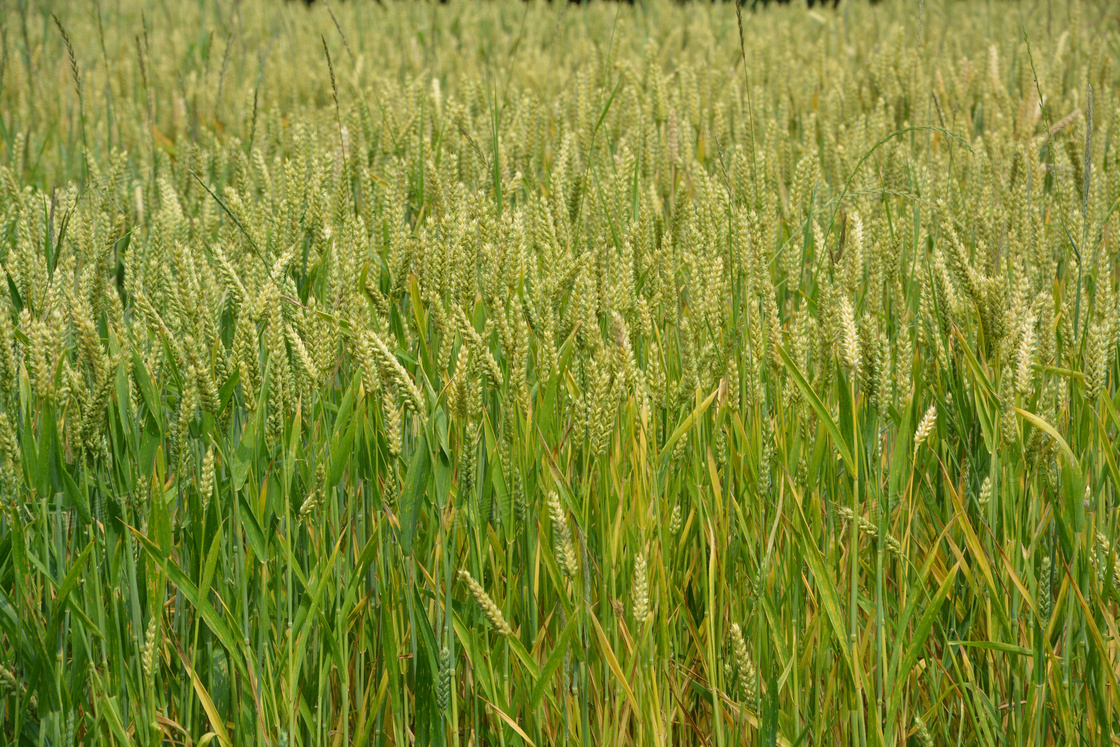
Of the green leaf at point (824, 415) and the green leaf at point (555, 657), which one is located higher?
the green leaf at point (824, 415)

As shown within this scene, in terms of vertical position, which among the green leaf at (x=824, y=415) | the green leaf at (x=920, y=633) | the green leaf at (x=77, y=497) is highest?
the green leaf at (x=824, y=415)

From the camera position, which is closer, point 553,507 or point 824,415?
point 553,507

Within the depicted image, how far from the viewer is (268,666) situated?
0.91 m

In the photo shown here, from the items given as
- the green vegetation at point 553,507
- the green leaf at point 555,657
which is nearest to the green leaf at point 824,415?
the green vegetation at point 553,507

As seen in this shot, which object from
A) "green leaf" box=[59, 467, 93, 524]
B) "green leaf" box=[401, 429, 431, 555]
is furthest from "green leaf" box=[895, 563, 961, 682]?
"green leaf" box=[59, 467, 93, 524]

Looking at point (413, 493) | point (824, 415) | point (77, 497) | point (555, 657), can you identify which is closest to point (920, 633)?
point (824, 415)

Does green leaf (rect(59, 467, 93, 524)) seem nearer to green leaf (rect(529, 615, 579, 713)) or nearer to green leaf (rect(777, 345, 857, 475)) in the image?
green leaf (rect(529, 615, 579, 713))

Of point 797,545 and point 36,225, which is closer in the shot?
point 797,545

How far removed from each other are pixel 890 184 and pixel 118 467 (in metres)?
1.51

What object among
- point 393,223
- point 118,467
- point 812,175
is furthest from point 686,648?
point 812,175

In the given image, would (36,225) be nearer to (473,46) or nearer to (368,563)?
(368,563)

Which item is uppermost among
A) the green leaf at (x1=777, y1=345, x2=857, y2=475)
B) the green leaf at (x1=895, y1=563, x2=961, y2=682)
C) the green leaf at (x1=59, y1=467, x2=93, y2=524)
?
the green leaf at (x1=777, y1=345, x2=857, y2=475)

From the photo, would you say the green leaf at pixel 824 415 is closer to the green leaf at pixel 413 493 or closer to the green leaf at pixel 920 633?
the green leaf at pixel 920 633

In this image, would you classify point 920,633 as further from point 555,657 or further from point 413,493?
point 413,493
